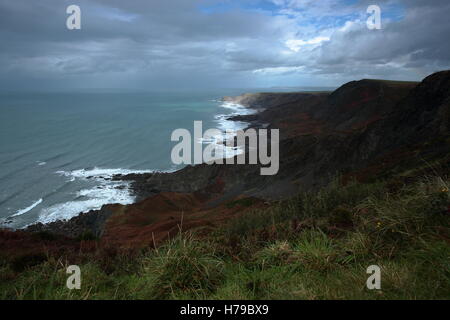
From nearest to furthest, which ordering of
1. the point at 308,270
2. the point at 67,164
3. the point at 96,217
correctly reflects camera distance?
the point at 308,270
the point at 96,217
the point at 67,164

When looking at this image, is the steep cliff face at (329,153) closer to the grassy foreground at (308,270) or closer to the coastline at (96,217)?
the coastline at (96,217)

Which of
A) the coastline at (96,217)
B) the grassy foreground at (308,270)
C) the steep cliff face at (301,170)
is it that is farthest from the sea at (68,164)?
→ the grassy foreground at (308,270)

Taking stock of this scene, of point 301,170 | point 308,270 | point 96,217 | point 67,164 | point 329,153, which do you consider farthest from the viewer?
point 67,164

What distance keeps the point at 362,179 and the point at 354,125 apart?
47.5 metres

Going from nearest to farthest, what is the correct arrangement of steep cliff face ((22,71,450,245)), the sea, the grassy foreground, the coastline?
the grassy foreground → steep cliff face ((22,71,450,245)) → the coastline → the sea

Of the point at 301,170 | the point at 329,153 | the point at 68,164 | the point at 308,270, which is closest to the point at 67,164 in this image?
the point at 68,164

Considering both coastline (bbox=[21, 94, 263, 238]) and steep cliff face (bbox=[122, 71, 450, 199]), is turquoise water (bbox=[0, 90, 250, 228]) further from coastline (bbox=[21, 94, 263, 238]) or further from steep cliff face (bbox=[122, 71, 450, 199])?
steep cliff face (bbox=[122, 71, 450, 199])

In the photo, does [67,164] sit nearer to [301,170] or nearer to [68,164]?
[68,164]

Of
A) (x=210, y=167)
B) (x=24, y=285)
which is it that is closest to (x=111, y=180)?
(x=210, y=167)

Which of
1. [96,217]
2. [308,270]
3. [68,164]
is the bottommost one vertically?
[96,217]

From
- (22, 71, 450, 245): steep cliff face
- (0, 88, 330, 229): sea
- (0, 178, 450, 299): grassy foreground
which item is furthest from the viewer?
(0, 88, 330, 229): sea

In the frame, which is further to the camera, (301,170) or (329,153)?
(301,170)

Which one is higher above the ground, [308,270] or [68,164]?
[308,270]

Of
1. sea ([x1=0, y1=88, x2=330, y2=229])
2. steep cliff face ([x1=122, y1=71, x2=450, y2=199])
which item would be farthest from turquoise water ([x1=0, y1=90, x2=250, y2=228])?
steep cliff face ([x1=122, y1=71, x2=450, y2=199])
